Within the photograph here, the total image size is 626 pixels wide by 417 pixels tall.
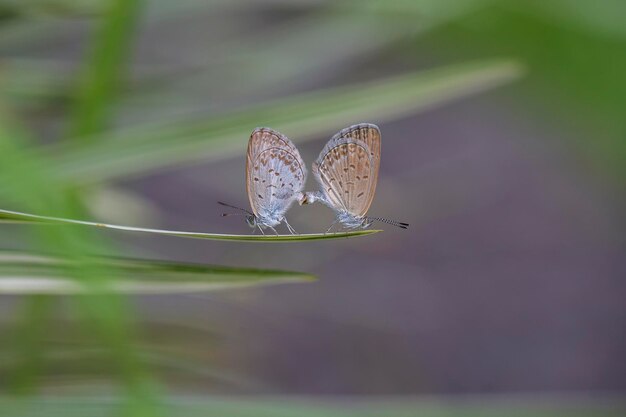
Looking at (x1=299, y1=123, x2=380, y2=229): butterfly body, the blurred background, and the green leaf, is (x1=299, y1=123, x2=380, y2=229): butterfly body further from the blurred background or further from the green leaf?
the green leaf

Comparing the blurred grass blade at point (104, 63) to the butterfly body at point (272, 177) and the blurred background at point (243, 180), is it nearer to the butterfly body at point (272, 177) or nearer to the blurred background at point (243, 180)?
the blurred background at point (243, 180)

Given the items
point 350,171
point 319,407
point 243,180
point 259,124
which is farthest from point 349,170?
point 243,180

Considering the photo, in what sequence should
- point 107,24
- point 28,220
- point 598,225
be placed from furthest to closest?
point 598,225
point 107,24
point 28,220

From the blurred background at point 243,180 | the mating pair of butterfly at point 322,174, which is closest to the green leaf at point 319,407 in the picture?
the blurred background at point 243,180

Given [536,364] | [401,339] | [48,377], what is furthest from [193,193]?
[48,377]

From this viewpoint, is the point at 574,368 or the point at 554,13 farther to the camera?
the point at 574,368

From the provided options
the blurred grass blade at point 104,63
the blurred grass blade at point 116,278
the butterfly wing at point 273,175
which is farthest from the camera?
the butterfly wing at point 273,175

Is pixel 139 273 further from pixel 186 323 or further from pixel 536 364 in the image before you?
pixel 536 364
